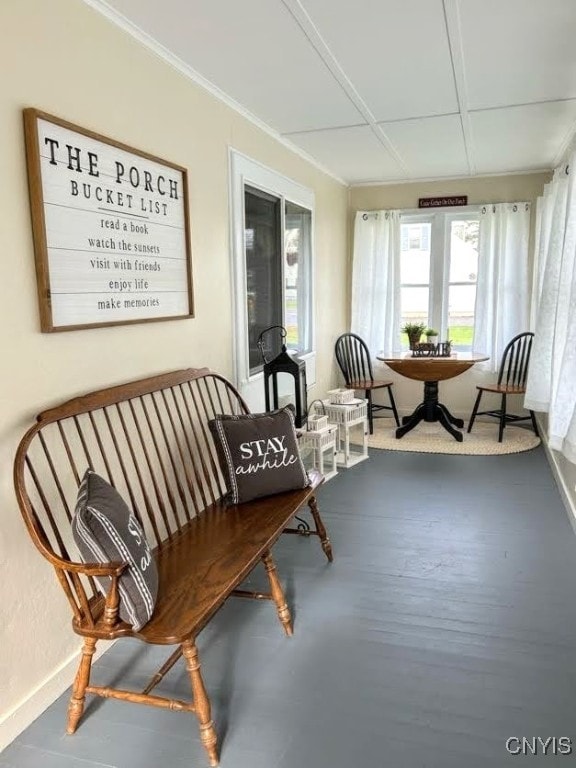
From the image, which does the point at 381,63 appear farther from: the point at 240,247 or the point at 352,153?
the point at 352,153

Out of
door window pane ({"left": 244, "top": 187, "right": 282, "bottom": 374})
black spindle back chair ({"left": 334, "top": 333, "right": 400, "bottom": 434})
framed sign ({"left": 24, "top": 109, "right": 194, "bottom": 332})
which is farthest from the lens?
black spindle back chair ({"left": 334, "top": 333, "right": 400, "bottom": 434})

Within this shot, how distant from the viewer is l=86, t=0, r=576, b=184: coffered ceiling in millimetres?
1978

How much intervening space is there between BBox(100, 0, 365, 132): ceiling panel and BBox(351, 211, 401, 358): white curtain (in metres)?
2.12

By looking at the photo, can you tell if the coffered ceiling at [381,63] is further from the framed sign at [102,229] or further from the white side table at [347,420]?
the white side table at [347,420]

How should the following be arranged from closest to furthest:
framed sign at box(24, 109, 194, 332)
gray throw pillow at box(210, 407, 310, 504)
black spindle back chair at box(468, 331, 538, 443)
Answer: framed sign at box(24, 109, 194, 332) < gray throw pillow at box(210, 407, 310, 504) < black spindle back chair at box(468, 331, 538, 443)

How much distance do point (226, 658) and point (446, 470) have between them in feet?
7.76

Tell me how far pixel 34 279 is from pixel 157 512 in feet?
3.49

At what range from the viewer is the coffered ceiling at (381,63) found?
6.49 ft

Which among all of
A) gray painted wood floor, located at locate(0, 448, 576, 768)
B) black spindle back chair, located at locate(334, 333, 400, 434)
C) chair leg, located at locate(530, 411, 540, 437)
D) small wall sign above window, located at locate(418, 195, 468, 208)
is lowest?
gray painted wood floor, located at locate(0, 448, 576, 768)

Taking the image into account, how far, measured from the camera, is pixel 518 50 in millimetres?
2309

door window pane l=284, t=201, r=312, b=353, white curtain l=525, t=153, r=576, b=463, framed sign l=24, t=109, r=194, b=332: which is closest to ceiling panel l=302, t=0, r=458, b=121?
framed sign l=24, t=109, r=194, b=332

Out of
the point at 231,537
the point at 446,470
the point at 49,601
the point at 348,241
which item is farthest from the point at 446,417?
the point at 49,601

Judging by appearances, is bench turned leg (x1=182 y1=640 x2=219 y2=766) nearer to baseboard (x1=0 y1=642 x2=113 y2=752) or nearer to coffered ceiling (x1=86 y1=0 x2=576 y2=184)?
baseboard (x1=0 y1=642 x2=113 y2=752)

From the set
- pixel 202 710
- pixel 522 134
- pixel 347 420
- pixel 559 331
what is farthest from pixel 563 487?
pixel 202 710
